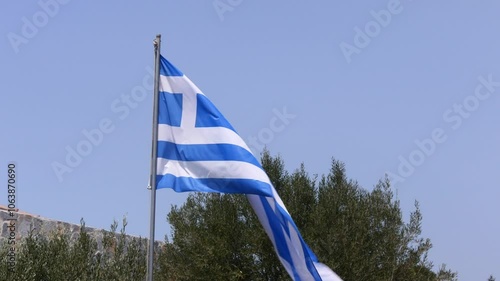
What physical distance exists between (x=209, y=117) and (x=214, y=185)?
2.85 feet

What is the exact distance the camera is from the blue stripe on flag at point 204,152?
10250 mm

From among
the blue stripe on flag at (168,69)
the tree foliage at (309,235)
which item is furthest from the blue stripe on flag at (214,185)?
the tree foliage at (309,235)

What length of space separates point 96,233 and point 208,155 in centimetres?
1141

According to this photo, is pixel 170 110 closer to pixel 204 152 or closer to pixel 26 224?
pixel 204 152

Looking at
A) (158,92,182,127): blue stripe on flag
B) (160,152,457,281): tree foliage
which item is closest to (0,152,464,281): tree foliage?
(160,152,457,281): tree foliage

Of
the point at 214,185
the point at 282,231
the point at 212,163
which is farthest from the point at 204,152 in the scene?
the point at 282,231

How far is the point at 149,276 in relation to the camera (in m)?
9.66

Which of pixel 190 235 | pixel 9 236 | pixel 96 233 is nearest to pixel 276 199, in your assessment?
pixel 9 236

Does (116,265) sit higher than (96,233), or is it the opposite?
(96,233)

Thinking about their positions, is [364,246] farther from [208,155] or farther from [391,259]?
[208,155]

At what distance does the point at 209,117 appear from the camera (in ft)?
Result: 34.3

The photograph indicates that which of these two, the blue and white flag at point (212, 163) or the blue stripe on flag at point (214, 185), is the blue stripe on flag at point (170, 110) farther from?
the blue stripe on flag at point (214, 185)

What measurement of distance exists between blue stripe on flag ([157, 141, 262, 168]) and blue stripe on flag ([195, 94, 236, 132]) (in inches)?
10.7

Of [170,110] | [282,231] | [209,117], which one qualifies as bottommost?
[282,231]
